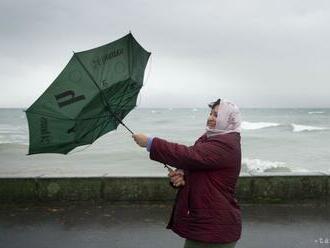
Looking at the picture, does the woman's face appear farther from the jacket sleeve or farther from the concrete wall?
the concrete wall

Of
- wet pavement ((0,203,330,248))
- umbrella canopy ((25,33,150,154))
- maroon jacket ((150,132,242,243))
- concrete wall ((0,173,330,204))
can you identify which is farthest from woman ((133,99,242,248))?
concrete wall ((0,173,330,204))

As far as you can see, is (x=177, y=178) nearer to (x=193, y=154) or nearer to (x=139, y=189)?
(x=193, y=154)

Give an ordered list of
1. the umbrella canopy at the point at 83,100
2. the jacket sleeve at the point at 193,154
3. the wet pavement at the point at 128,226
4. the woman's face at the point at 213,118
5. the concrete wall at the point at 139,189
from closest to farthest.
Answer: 1. the jacket sleeve at the point at 193,154
2. the woman's face at the point at 213,118
3. the umbrella canopy at the point at 83,100
4. the wet pavement at the point at 128,226
5. the concrete wall at the point at 139,189

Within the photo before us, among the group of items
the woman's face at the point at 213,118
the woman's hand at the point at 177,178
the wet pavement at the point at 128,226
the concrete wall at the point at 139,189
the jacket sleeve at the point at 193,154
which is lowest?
the wet pavement at the point at 128,226

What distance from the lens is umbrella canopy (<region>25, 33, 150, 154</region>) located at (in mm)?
3375

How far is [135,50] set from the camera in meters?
3.80

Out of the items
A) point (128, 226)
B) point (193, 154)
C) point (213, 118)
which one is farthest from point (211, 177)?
point (128, 226)

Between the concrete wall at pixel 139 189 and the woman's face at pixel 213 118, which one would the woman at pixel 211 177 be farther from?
the concrete wall at pixel 139 189

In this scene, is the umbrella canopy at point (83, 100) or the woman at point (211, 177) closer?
the woman at point (211, 177)

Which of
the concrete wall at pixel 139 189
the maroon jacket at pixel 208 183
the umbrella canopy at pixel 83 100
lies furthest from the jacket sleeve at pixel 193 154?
the concrete wall at pixel 139 189

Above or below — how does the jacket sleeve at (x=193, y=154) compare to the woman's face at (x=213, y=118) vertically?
below

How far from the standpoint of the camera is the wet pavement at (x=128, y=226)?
562 centimetres

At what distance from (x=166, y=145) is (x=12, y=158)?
23.5 m

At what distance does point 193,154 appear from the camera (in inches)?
112
